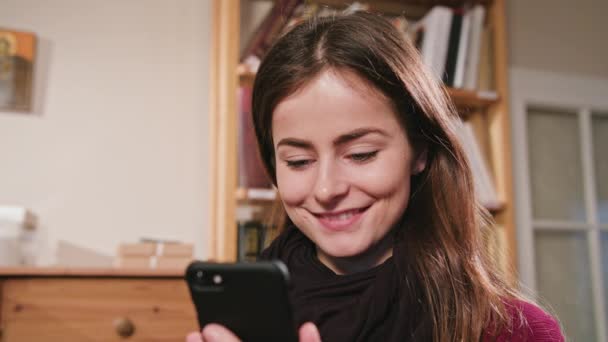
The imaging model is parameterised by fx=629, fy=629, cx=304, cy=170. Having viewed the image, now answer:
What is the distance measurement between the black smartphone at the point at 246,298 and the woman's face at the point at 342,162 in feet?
0.73

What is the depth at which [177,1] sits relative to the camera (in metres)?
2.15

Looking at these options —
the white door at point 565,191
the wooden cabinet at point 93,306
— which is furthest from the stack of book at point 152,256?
the white door at point 565,191

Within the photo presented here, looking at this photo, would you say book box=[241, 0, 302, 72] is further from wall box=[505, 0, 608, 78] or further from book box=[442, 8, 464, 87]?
wall box=[505, 0, 608, 78]

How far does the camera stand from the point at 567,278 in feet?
7.88

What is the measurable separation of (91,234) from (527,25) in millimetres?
1828

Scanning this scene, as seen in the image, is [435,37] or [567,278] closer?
[435,37]

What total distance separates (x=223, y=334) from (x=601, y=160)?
2.32 meters

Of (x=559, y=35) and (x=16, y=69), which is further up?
(x=559, y=35)

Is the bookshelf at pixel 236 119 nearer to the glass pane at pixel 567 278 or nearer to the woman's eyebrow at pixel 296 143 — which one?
the glass pane at pixel 567 278

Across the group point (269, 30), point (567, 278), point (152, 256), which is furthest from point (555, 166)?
point (152, 256)

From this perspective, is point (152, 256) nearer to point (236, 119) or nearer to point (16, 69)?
point (236, 119)

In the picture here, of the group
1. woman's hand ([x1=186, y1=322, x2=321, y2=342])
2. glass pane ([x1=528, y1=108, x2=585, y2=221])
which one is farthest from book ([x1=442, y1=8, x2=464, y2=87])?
woman's hand ([x1=186, y1=322, x2=321, y2=342])

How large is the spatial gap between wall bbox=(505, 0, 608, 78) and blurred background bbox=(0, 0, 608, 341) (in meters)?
0.25

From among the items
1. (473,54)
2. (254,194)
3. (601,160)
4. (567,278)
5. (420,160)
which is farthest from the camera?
(601,160)
